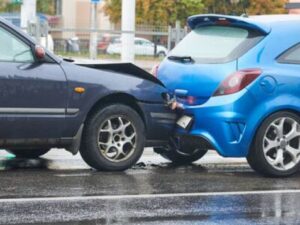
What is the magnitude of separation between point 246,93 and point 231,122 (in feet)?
1.09

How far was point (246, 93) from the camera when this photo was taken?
7.28 m

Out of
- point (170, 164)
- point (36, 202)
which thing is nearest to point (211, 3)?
point (170, 164)

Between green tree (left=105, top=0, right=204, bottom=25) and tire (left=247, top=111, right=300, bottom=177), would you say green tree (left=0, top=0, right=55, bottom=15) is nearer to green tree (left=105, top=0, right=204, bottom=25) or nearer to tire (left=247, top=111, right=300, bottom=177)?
green tree (left=105, top=0, right=204, bottom=25)

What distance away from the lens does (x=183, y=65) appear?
25.8 ft

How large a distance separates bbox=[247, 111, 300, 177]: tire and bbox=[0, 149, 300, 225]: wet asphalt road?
14cm

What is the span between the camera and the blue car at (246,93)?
7316mm

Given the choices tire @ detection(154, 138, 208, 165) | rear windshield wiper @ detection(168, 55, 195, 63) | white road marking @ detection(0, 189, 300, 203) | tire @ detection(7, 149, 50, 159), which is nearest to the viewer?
white road marking @ detection(0, 189, 300, 203)

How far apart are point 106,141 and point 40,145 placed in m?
0.70

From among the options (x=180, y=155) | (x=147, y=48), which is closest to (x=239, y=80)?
(x=180, y=155)

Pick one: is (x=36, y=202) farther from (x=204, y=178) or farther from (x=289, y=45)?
(x=289, y=45)

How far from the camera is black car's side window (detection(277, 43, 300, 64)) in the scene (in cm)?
→ 757

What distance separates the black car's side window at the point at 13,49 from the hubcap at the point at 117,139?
1.07m

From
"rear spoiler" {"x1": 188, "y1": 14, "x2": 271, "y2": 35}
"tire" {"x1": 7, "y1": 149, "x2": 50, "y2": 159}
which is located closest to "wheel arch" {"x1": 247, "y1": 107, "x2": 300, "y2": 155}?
"rear spoiler" {"x1": 188, "y1": 14, "x2": 271, "y2": 35}

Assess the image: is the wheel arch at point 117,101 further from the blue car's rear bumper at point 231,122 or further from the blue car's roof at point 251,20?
the blue car's roof at point 251,20
